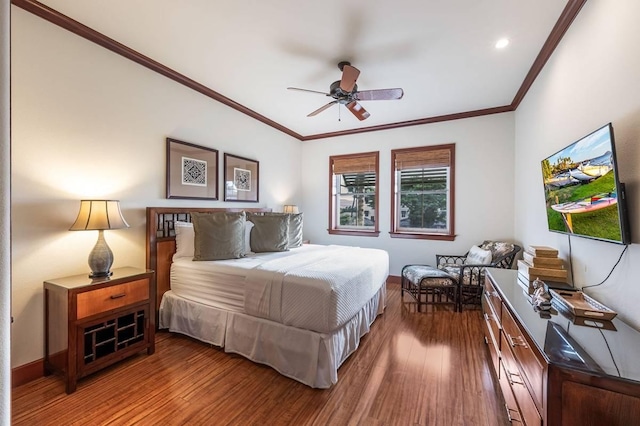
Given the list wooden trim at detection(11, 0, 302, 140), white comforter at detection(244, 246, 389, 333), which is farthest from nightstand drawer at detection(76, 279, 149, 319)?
wooden trim at detection(11, 0, 302, 140)

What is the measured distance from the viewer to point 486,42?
8.38 ft

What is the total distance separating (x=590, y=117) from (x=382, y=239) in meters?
3.38

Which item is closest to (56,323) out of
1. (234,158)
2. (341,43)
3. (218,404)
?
(218,404)

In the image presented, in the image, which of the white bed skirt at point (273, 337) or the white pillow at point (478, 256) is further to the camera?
the white pillow at point (478, 256)

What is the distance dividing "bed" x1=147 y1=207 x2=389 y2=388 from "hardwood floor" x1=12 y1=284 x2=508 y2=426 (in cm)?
15

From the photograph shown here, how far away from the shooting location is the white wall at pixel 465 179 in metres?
4.11

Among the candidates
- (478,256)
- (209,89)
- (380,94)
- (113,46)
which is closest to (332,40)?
(380,94)

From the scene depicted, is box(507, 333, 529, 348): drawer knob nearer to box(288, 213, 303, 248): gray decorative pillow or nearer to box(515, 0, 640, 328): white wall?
box(515, 0, 640, 328): white wall

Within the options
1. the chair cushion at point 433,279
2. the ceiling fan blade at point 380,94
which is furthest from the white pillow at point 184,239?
the chair cushion at point 433,279

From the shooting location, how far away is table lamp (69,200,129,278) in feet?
7.21

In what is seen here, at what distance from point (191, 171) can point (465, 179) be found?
4047 mm

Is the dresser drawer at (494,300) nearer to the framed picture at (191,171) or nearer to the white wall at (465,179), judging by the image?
the white wall at (465,179)

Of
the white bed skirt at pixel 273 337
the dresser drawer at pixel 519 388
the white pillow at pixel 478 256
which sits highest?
the white pillow at pixel 478 256

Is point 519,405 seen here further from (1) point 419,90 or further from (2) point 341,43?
(1) point 419,90
